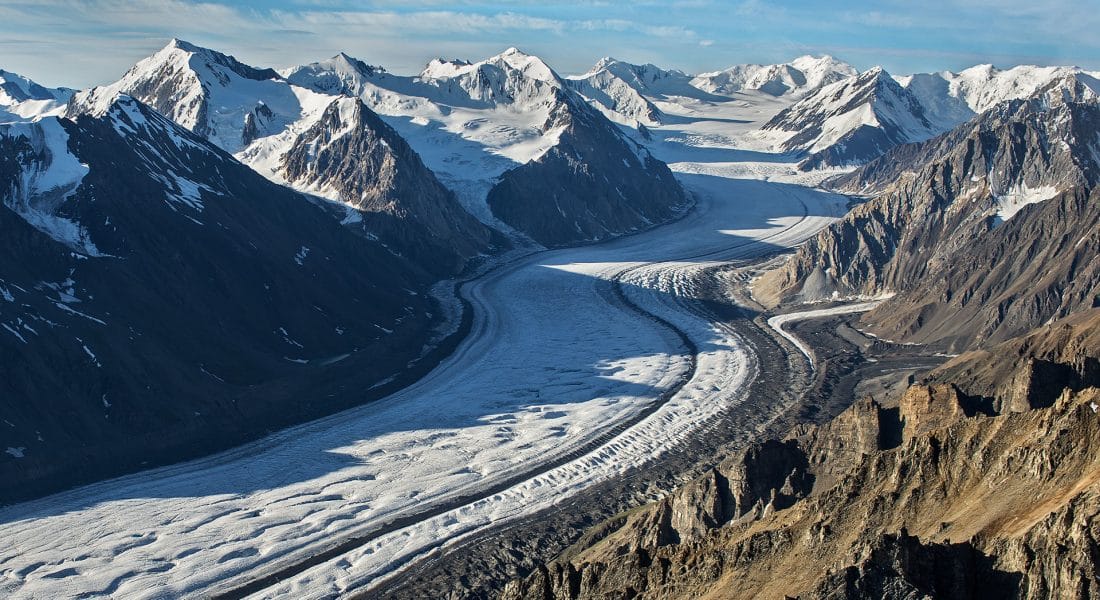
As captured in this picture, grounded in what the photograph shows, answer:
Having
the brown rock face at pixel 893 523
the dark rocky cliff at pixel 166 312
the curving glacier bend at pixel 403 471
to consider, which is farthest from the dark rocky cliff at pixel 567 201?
the brown rock face at pixel 893 523

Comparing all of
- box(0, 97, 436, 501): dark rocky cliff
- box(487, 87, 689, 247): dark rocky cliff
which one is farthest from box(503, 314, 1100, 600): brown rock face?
box(487, 87, 689, 247): dark rocky cliff

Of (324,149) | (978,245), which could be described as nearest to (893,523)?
(978,245)

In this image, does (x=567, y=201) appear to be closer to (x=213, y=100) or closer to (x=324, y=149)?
(x=324, y=149)

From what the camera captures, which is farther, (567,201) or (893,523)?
(567,201)

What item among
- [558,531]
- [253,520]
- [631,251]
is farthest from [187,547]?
[631,251]

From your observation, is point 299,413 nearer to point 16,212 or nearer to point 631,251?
point 16,212

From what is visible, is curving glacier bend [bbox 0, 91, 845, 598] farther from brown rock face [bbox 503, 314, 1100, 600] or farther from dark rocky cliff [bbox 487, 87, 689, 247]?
dark rocky cliff [bbox 487, 87, 689, 247]
